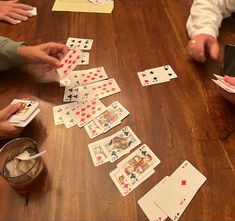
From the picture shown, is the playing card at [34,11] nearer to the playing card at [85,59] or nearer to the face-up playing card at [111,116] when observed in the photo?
the playing card at [85,59]

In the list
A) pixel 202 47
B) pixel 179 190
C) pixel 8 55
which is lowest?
pixel 179 190

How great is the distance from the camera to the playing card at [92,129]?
0.95 m

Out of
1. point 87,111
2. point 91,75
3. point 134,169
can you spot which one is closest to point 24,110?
point 87,111

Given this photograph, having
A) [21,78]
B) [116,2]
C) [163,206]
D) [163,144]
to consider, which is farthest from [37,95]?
[116,2]

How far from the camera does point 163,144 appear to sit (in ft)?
3.00

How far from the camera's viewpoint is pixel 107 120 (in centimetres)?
99

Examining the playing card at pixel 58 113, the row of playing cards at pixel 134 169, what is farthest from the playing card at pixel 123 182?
the playing card at pixel 58 113

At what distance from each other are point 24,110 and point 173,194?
57cm

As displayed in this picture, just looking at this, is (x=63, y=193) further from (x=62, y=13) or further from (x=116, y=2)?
(x=116, y=2)

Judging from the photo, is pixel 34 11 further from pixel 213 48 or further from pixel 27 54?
pixel 213 48

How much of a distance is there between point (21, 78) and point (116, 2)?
746mm

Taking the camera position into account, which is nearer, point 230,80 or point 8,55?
point 230,80

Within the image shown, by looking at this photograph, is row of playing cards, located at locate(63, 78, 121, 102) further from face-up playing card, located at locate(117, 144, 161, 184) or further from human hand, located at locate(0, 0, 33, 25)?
human hand, located at locate(0, 0, 33, 25)

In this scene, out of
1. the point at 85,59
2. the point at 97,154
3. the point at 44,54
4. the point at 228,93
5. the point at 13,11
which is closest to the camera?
the point at 97,154
